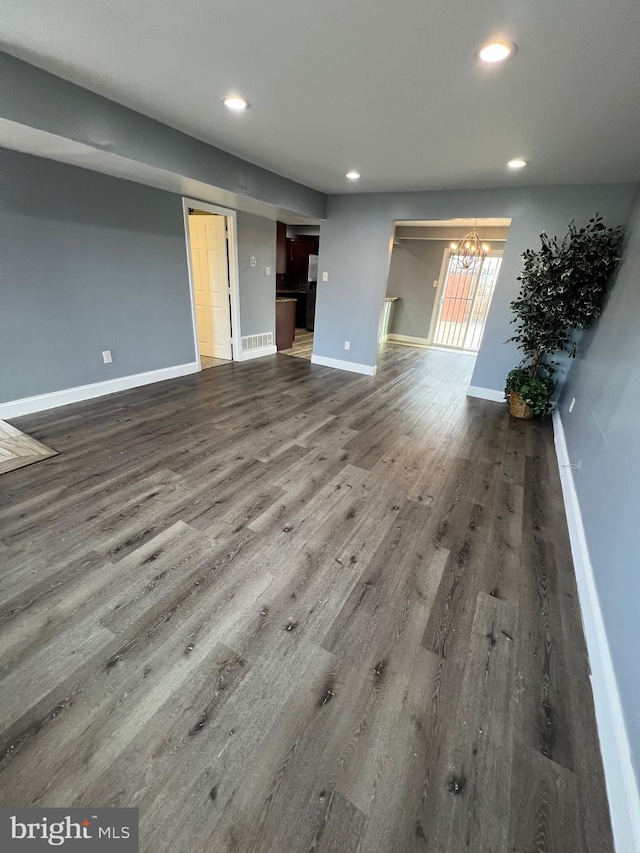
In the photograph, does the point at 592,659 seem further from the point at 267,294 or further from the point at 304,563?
the point at 267,294

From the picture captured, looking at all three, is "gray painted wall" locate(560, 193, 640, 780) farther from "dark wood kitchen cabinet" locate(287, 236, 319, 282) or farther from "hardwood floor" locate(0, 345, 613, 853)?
"dark wood kitchen cabinet" locate(287, 236, 319, 282)

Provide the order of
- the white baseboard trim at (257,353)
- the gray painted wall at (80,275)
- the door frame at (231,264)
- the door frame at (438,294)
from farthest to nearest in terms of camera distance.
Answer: the door frame at (438,294)
the white baseboard trim at (257,353)
the door frame at (231,264)
the gray painted wall at (80,275)

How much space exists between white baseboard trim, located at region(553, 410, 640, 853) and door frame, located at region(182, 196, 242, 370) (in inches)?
189

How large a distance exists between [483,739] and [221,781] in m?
0.88

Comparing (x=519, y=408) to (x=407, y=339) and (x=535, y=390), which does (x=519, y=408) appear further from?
(x=407, y=339)

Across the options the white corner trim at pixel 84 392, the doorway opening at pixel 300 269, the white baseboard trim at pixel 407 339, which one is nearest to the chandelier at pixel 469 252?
the white baseboard trim at pixel 407 339

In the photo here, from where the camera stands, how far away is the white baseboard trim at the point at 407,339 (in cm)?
805

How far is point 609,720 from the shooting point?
3.93 ft

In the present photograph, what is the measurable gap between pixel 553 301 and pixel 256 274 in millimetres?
4177

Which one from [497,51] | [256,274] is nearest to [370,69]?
[497,51]

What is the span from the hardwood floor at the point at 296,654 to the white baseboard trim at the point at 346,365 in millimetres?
2869

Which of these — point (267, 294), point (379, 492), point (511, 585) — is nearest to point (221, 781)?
point (511, 585)

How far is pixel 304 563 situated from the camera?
1849mm

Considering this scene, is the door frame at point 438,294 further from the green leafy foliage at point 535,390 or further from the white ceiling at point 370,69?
the white ceiling at point 370,69
